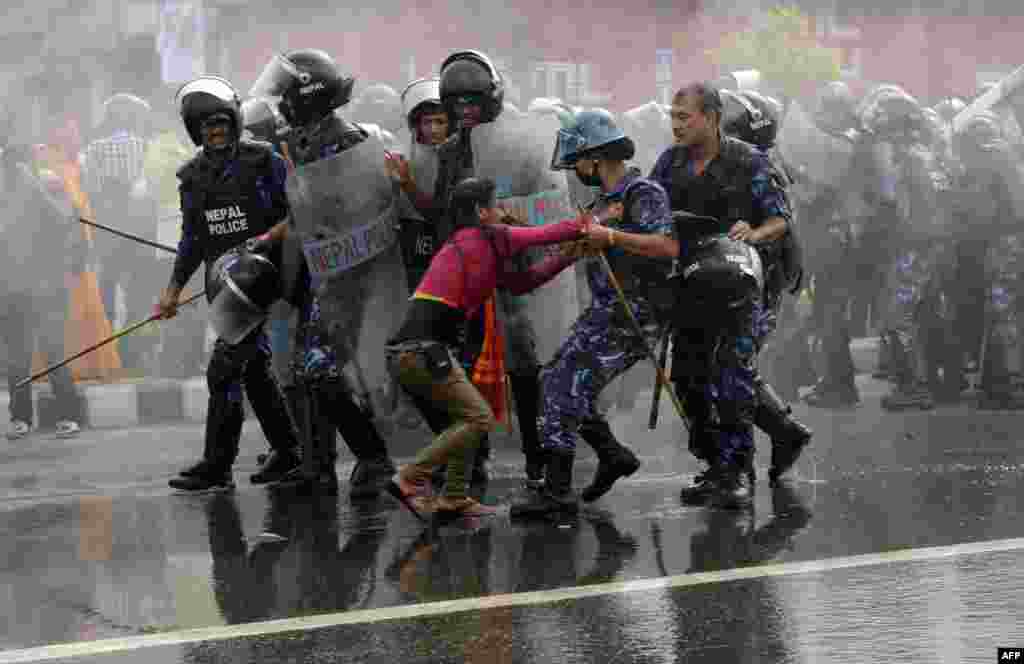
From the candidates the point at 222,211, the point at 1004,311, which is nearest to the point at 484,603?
the point at 222,211

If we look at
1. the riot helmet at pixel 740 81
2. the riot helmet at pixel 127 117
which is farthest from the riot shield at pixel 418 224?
the riot helmet at pixel 127 117

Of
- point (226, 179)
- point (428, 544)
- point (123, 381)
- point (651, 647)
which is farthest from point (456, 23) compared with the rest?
point (651, 647)

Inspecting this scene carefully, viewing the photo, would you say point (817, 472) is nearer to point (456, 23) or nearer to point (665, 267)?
point (665, 267)

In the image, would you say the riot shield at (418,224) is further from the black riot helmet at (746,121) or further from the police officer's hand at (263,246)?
the black riot helmet at (746,121)

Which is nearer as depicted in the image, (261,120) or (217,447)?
(217,447)

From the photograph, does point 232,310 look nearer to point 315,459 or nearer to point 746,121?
point 315,459

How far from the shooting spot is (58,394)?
11.5m

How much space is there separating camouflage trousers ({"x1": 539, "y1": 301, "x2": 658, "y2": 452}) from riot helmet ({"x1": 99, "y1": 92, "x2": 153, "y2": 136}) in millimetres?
6887

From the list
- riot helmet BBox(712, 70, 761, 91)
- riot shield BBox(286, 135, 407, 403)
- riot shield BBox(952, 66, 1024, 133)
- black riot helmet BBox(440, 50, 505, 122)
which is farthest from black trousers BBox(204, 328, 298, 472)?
riot shield BBox(952, 66, 1024, 133)

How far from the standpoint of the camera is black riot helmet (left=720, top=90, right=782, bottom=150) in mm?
8305

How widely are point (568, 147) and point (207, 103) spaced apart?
160cm

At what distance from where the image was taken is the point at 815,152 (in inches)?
474

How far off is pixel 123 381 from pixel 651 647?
25.8ft

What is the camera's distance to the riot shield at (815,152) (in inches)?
474
